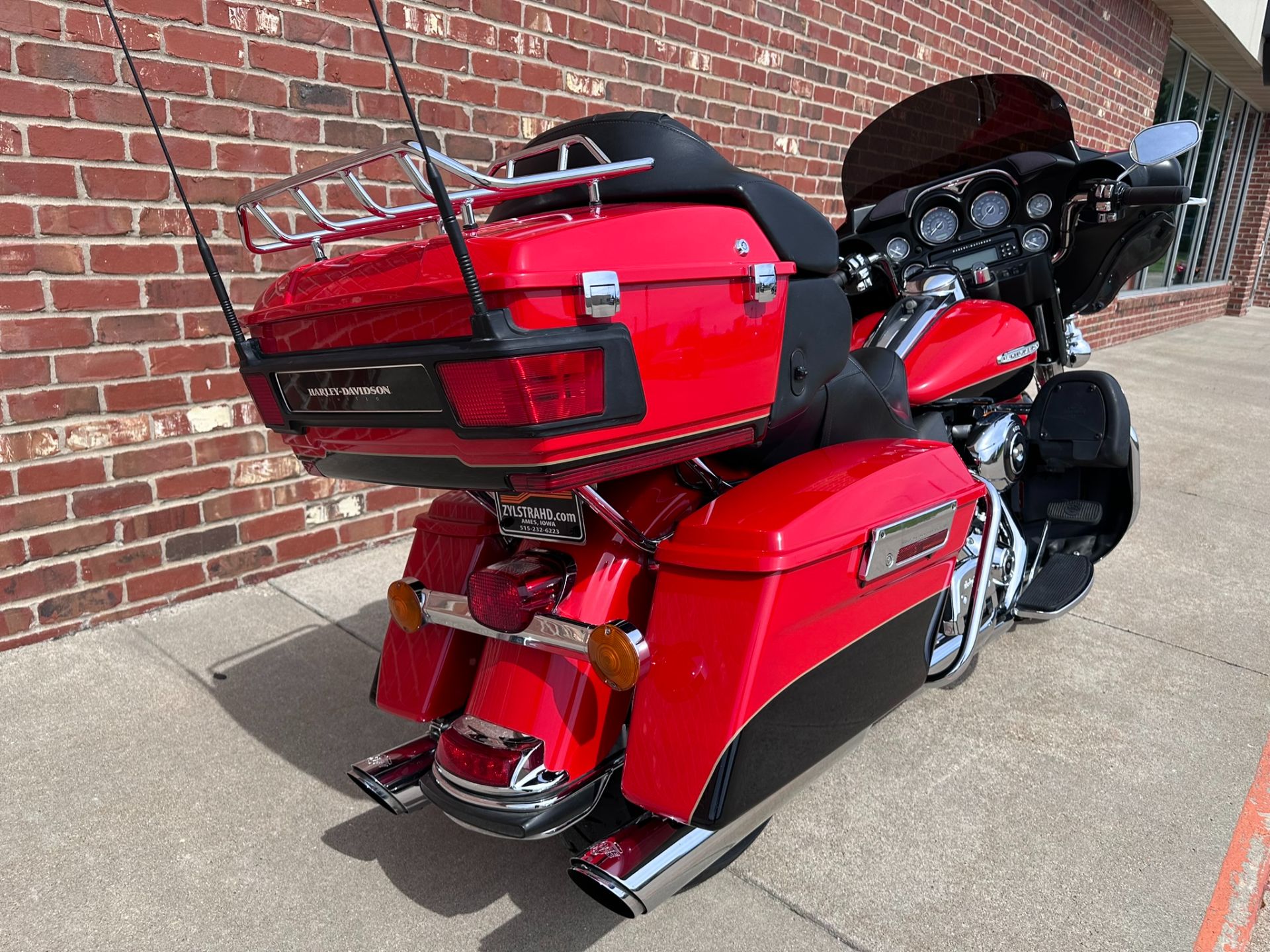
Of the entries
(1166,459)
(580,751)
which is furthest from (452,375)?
(1166,459)

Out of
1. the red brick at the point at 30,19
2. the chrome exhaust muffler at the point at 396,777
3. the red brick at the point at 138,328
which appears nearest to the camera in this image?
the chrome exhaust muffler at the point at 396,777

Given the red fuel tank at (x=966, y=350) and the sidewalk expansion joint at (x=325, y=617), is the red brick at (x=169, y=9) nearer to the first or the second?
the sidewalk expansion joint at (x=325, y=617)

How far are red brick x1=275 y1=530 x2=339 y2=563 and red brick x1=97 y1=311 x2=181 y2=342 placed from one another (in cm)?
78

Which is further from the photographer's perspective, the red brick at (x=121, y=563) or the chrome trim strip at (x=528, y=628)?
the red brick at (x=121, y=563)

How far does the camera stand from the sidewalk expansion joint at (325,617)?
2.69 metres

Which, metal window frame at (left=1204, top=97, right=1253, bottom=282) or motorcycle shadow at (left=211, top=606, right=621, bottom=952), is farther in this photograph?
metal window frame at (left=1204, top=97, right=1253, bottom=282)

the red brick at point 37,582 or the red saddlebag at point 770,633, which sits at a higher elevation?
the red saddlebag at point 770,633

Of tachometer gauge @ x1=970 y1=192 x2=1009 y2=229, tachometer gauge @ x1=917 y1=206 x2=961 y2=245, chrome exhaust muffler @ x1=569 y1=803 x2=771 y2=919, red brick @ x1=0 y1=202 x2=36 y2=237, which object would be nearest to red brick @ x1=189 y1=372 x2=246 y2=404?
red brick @ x1=0 y1=202 x2=36 y2=237

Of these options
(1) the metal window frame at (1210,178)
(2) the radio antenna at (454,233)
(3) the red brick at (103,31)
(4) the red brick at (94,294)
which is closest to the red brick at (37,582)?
(4) the red brick at (94,294)

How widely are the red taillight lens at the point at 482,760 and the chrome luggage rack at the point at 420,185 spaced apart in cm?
83

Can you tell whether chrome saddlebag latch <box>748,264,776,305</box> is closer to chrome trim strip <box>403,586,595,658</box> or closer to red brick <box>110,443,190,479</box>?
chrome trim strip <box>403,586,595,658</box>

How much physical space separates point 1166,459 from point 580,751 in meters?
4.83

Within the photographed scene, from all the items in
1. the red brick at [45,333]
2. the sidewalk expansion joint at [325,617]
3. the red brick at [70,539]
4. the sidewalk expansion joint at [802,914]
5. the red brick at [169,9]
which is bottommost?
the sidewalk expansion joint at [325,617]

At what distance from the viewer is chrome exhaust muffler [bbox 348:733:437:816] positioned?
5.29 ft
